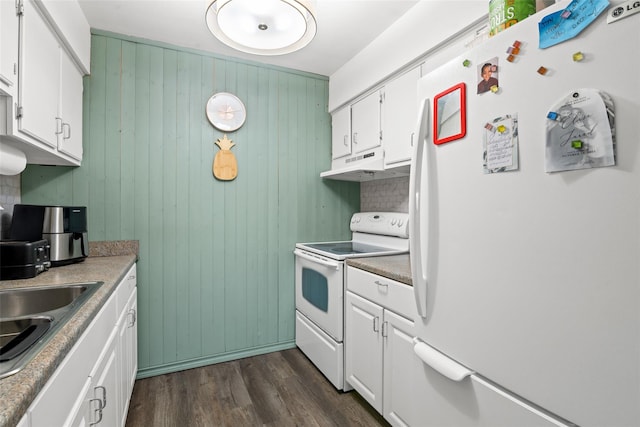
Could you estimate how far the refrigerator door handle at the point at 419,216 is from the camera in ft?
4.01

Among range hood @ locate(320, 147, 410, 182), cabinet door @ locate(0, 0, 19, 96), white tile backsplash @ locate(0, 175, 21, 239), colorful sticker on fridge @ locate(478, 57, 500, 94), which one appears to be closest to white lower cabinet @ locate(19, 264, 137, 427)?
white tile backsplash @ locate(0, 175, 21, 239)

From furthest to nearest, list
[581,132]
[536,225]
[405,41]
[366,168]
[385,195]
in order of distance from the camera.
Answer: [385,195], [366,168], [405,41], [536,225], [581,132]

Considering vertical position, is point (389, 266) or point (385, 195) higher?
point (385, 195)

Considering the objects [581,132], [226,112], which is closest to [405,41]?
[226,112]

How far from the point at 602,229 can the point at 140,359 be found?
2.67 m

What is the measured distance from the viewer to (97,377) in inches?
44.4

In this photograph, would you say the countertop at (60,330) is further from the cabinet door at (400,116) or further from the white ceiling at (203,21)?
the cabinet door at (400,116)

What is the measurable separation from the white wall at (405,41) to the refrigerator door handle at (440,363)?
1.53 metres

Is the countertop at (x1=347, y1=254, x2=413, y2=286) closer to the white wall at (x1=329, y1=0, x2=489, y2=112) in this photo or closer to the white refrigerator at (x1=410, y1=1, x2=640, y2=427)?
the white refrigerator at (x1=410, y1=1, x2=640, y2=427)

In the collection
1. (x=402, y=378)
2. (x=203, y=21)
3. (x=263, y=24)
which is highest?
(x=203, y=21)

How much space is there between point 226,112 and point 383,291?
1.81 m

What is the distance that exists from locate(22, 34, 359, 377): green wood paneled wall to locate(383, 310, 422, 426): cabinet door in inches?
48.9

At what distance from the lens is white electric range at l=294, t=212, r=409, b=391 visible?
6.75 feet

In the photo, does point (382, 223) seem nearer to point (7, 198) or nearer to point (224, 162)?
point (224, 162)
